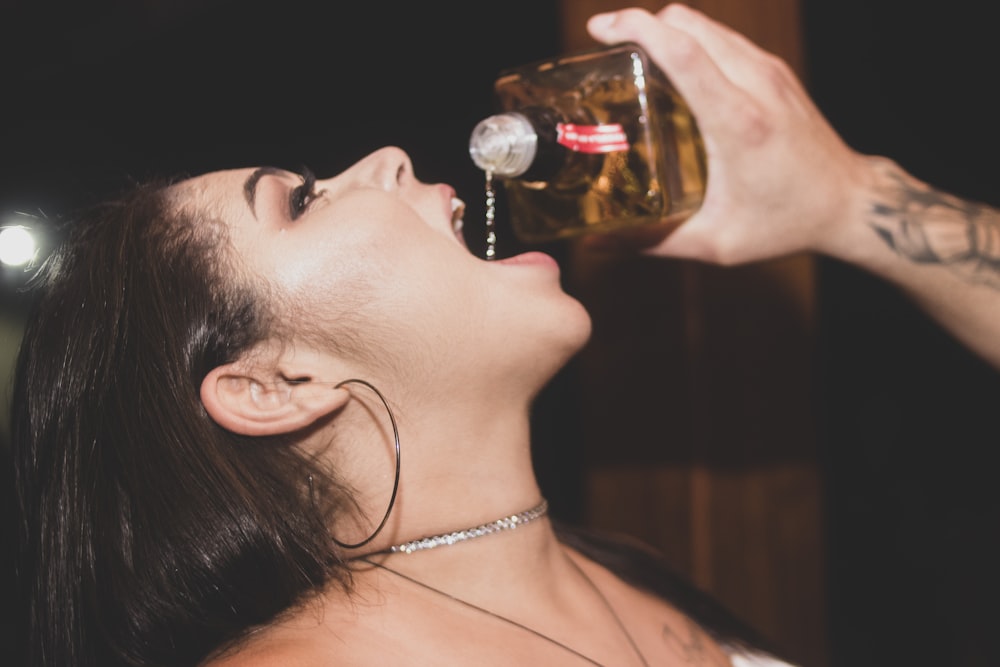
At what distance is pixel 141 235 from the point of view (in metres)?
1.02

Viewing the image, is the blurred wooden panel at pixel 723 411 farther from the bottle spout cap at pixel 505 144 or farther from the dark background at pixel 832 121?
the bottle spout cap at pixel 505 144

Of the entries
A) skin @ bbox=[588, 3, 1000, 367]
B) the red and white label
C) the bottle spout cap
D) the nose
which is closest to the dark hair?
the nose

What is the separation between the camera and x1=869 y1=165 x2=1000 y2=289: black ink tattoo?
3.94 ft

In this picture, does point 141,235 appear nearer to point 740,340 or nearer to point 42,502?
point 42,502

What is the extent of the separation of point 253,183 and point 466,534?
0.48 metres

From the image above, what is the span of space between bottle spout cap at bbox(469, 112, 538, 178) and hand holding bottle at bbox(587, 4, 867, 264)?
19 centimetres

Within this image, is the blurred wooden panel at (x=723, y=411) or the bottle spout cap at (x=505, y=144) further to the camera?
the blurred wooden panel at (x=723, y=411)

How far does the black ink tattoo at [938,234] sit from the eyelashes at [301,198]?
0.76 meters

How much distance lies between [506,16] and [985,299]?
1109mm

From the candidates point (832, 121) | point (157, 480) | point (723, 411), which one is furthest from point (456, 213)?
point (832, 121)

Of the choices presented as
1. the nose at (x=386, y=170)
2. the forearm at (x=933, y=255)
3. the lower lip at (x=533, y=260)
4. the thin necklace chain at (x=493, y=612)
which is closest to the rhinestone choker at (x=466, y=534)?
the thin necklace chain at (x=493, y=612)

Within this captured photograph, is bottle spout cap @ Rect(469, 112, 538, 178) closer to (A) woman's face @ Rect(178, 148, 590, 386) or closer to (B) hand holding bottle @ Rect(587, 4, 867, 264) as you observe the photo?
(A) woman's face @ Rect(178, 148, 590, 386)

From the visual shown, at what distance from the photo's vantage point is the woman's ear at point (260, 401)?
3.08 feet

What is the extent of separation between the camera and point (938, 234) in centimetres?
122
